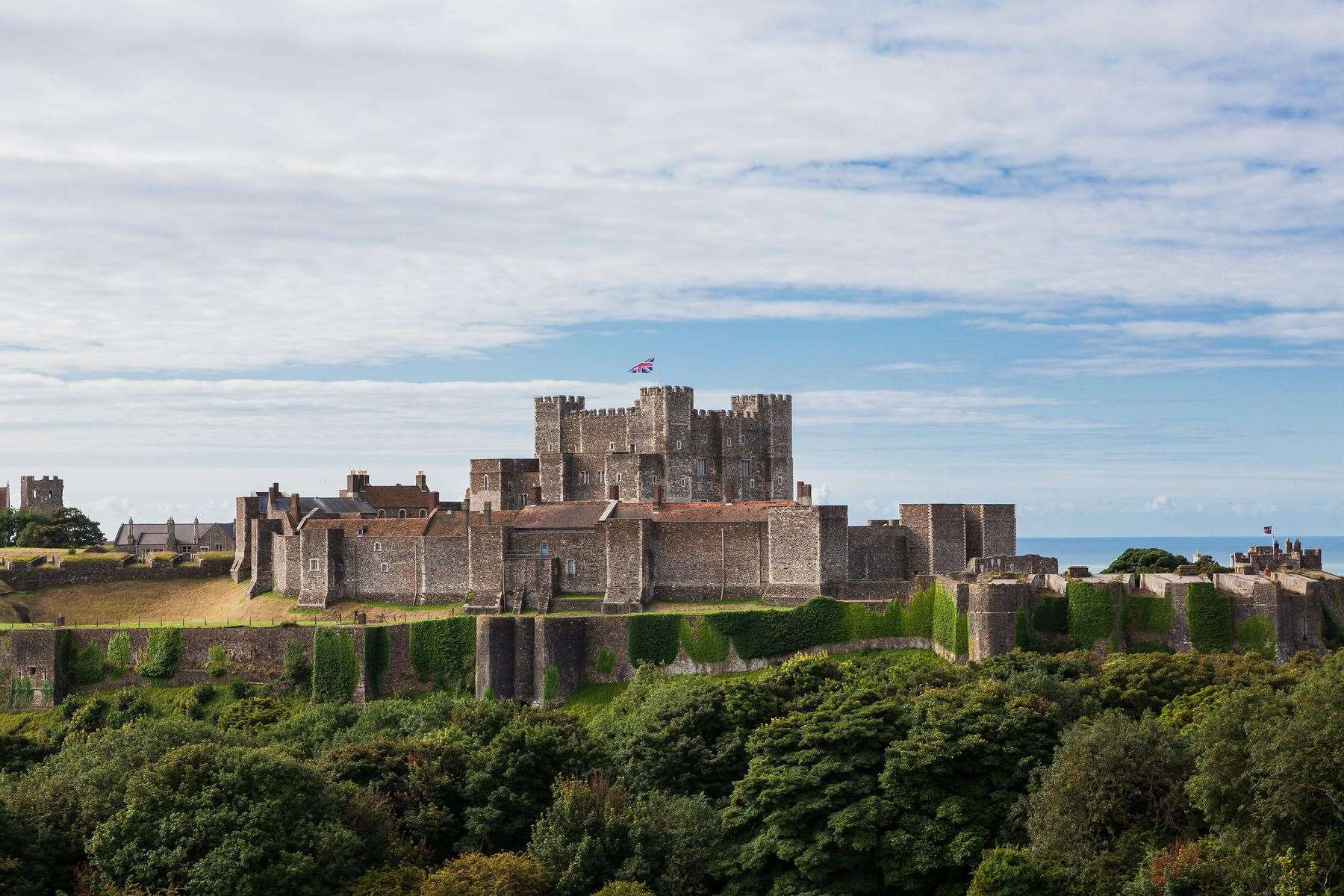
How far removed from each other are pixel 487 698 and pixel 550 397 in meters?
26.9

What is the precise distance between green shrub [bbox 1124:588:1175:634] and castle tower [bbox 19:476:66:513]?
289ft

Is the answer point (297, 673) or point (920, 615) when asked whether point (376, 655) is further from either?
point (920, 615)

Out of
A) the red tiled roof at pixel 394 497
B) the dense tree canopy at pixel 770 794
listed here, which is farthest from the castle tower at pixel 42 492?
the dense tree canopy at pixel 770 794

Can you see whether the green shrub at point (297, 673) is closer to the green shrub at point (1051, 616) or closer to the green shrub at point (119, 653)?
the green shrub at point (119, 653)

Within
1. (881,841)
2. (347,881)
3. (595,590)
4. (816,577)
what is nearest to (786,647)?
(816,577)

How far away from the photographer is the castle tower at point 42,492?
12044 cm

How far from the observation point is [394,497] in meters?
92.6

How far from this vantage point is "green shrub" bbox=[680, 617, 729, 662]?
60812 mm

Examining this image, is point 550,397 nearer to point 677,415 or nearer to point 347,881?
point 677,415

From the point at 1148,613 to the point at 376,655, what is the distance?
28956 mm

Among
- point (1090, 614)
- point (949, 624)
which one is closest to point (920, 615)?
Result: point (949, 624)

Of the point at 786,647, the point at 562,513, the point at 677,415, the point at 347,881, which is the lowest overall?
the point at 347,881

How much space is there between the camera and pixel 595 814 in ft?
134

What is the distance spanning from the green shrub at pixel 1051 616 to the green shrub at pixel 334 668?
25697 mm
